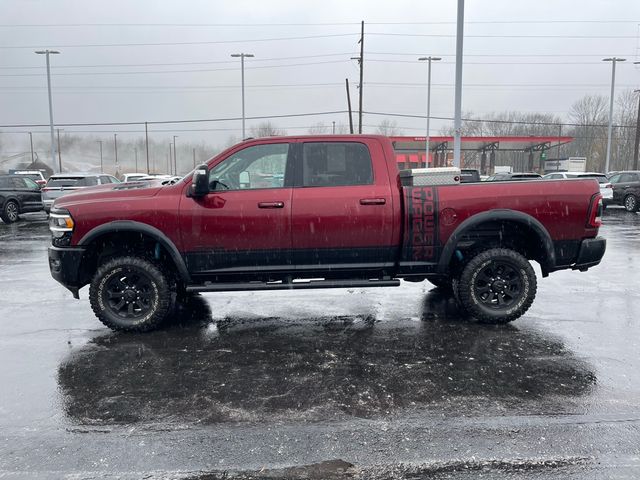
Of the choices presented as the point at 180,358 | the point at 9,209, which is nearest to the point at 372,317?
the point at 180,358

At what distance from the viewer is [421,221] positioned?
5.42 meters

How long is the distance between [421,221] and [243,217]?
1896 mm

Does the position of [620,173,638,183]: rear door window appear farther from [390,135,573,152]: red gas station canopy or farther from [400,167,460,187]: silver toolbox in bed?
[400,167,460,187]: silver toolbox in bed

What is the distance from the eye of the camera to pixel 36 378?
14.1ft

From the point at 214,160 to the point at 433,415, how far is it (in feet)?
11.1

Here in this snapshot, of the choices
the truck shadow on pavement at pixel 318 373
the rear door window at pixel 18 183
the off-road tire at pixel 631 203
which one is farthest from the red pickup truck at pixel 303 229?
the off-road tire at pixel 631 203

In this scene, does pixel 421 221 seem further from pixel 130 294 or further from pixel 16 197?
pixel 16 197

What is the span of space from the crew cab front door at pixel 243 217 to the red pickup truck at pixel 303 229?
0.01 meters

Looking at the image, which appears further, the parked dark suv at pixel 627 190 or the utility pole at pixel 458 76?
the parked dark suv at pixel 627 190

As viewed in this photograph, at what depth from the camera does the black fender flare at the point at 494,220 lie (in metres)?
5.45

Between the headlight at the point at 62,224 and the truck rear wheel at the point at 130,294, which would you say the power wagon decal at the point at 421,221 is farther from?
the headlight at the point at 62,224

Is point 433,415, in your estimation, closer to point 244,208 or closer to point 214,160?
point 244,208

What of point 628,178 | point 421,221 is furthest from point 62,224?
point 628,178

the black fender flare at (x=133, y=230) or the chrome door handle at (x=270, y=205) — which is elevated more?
the chrome door handle at (x=270, y=205)
